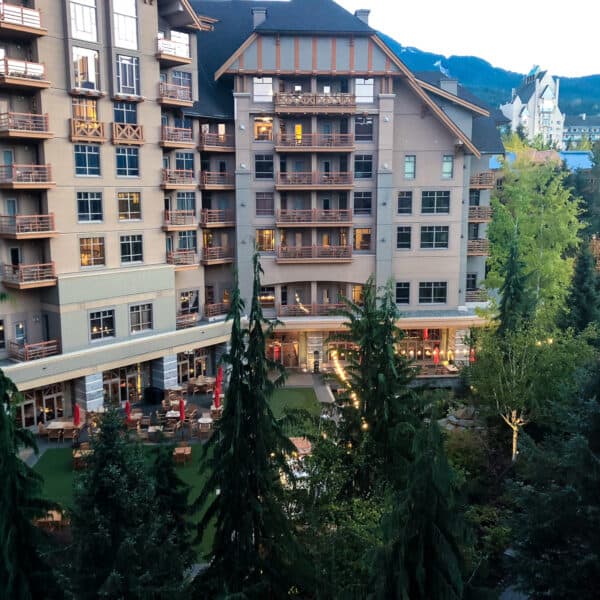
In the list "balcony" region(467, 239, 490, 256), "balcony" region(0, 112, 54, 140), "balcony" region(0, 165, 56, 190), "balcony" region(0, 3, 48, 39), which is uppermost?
"balcony" region(0, 3, 48, 39)

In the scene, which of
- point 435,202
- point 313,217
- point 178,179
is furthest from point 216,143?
point 435,202

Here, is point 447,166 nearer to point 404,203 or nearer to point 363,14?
point 404,203

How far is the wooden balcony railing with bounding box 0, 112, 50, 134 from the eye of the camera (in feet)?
94.3

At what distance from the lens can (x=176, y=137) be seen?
3569 cm

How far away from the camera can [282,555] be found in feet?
47.2

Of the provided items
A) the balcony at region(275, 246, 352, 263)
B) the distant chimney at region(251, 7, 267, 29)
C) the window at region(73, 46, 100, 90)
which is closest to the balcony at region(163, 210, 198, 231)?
the balcony at region(275, 246, 352, 263)

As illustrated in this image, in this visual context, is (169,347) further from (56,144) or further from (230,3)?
(230,3)

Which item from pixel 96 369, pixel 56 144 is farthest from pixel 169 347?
pixel 56 144

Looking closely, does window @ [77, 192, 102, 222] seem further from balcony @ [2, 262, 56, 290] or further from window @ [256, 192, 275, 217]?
window @ [256, 192, 275, 217]

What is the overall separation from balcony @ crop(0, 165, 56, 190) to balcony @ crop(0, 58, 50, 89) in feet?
12.2

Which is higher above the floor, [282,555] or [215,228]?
[215,228]

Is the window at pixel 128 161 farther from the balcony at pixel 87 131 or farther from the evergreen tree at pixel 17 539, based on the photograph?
the evergreen tree at pixel 17 539

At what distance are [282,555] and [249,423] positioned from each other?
3203 millimetres

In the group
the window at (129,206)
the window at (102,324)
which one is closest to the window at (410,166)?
the window at (129,206)
